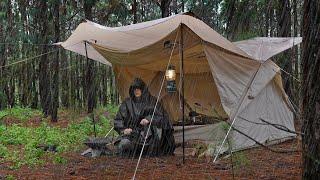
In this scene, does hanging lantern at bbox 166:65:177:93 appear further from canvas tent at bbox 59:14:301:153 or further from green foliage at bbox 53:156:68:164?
green foliage at bbox 53:156:68:164

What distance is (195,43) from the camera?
7.57 meters

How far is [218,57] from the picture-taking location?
731 cm

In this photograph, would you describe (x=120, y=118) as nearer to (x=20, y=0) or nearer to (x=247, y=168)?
(x=247, y=168)

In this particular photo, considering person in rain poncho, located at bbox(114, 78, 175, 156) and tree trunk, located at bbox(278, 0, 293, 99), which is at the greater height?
tree trunk, located at bbox(278, 0, 293, 99)

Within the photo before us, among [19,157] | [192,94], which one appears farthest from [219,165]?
[192,94]

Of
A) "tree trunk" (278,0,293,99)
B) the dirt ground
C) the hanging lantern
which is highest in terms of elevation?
"tree trunk" (278,0,293,99)

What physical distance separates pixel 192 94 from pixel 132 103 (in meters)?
2.75

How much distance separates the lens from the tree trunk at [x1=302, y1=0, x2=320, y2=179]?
297 cm

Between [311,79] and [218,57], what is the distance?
14.3 ft

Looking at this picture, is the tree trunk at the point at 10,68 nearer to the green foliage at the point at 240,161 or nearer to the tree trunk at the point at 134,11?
the tree trunk at the point at 134,11

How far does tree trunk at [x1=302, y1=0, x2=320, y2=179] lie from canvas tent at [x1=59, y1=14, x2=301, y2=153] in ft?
10.6

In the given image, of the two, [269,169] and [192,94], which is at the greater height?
[192,94]

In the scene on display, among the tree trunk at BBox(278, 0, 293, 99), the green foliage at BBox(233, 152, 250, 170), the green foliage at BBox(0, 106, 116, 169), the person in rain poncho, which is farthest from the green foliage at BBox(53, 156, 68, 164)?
the tree trunk at BBox(278, 0, 293, 99)

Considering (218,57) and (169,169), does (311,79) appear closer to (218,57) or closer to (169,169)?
(169,169)
